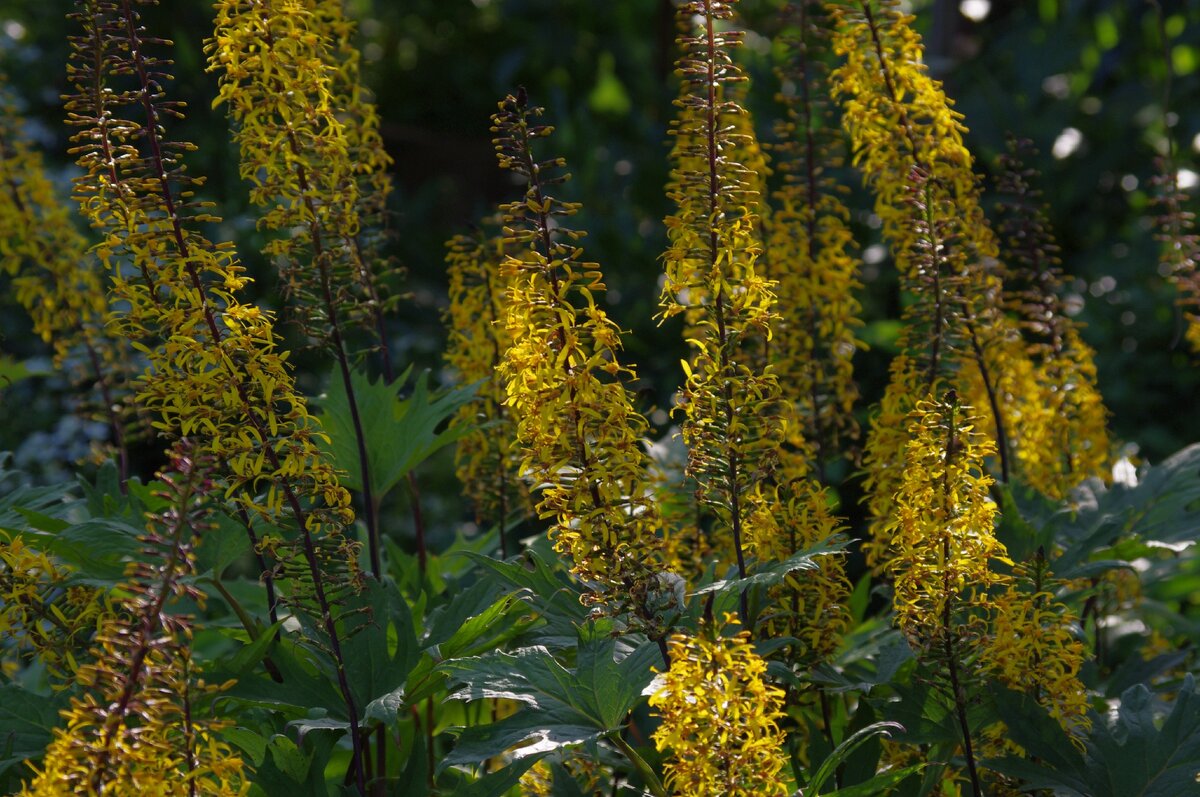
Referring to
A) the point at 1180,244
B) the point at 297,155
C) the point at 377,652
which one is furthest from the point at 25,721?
the point at 1180,244

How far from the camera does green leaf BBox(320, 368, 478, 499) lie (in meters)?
2.75

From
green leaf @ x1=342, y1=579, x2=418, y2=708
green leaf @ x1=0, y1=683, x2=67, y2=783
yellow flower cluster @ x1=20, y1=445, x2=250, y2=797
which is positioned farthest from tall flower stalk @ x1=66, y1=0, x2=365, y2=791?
green leaf @ x1=0, y1=683, x2=67, y2=783

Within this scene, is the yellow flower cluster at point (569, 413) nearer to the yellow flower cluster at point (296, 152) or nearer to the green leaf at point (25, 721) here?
the yellow flower cluster at point (296, 152)

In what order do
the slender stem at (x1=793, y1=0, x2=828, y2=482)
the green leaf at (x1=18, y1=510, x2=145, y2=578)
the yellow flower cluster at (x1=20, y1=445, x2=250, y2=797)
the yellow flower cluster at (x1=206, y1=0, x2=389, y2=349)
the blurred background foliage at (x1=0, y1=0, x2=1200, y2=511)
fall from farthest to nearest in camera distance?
the blurred background foliage at (x1=0, y1=0, x2=1200, y2=511)
the slender stem at (x1=793, y1=0, x2=828, y2=482)
the green leaf at (x1=18, y1=510, x2=145, y2=578)
the yellow flower cluster at (x1=206, y1=0, x2=389, y2=349)
the yellow flower cluster at (x1=20, y1=445, x2=250, y2=797)

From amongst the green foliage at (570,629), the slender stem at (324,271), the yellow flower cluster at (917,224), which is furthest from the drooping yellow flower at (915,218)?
the slender stem at (324,271)

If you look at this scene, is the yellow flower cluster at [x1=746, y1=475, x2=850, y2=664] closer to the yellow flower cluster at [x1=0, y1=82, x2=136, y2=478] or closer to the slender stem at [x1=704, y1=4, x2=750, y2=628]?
the slender stem at [x1=704, y1=4, x2=750, y2=628]

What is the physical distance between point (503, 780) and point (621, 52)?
8.36 m

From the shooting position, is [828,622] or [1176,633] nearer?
[828,622]

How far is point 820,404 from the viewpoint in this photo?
9.34 feet

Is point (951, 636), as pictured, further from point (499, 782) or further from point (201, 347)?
point (201, 347)

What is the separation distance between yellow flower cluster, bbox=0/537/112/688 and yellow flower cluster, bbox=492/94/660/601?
83 cm

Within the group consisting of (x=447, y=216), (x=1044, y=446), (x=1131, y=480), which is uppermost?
(x=1044, y=446)

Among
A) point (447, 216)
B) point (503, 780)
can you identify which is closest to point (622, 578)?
point (503, 780)

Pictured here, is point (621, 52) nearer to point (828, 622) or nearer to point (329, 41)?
point (329, 41)
